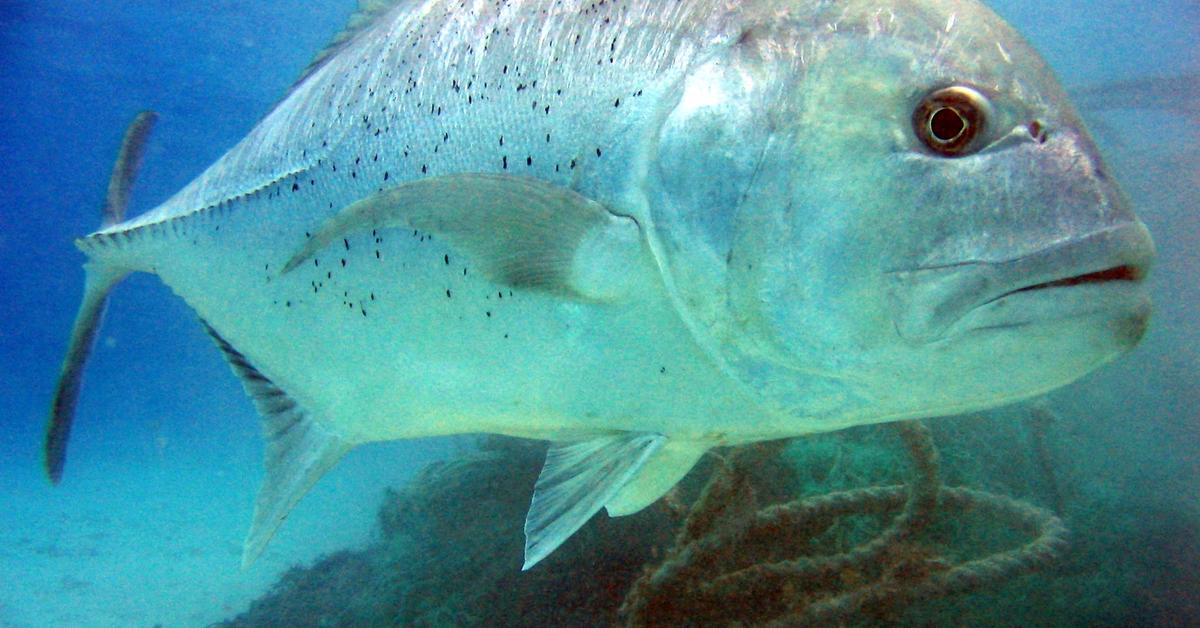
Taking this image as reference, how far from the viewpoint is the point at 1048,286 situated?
894 millimetres

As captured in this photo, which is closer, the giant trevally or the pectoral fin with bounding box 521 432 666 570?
the giant trevally

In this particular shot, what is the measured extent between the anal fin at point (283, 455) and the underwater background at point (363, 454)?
166 cm

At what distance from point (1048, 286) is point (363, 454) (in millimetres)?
23320

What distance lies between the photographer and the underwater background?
4.14 metres

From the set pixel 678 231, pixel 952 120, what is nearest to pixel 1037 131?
pixel 952 120

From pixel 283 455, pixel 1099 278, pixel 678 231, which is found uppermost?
pixel 283 455

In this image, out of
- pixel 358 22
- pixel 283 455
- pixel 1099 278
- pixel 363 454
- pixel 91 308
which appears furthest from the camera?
pixel 363 454

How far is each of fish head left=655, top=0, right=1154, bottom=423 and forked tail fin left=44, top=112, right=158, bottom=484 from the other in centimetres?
274

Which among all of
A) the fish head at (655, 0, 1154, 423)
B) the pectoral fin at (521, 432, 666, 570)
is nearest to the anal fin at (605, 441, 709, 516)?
the pectoral fin at (521, 432, 666, 570)

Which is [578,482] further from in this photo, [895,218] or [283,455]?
[283,455]

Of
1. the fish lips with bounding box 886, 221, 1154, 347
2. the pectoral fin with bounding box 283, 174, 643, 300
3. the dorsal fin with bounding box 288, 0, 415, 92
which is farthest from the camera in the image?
the dorsal fin with bounding box 288, 0, 415, 92

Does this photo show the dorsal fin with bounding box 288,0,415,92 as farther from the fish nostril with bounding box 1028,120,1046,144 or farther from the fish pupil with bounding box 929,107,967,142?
the fish nostril with bounding box 1028,120,1046,144

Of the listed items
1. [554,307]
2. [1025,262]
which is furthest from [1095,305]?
[554,307]

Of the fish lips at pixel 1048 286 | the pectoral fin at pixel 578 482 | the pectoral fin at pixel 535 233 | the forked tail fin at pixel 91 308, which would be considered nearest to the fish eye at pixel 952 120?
the fish lips at pixel 1048 286
